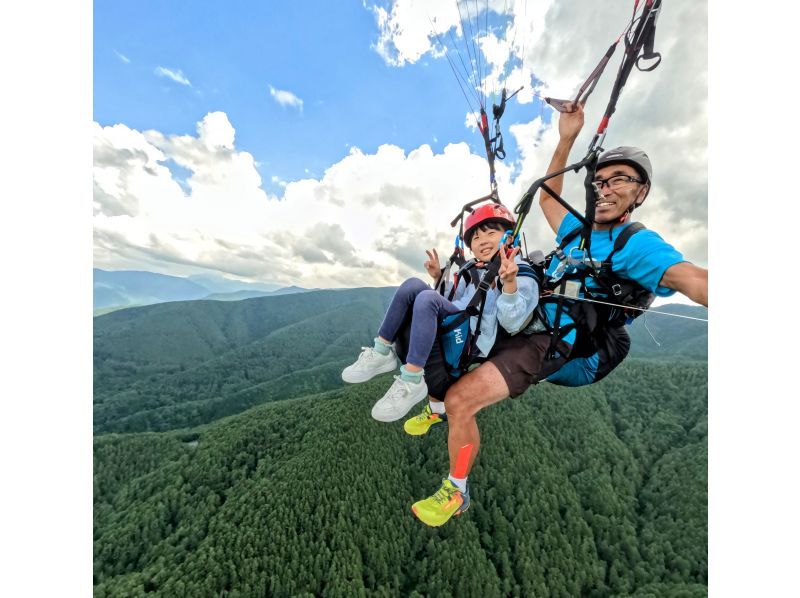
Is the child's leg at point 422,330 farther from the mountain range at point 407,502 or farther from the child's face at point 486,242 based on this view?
the mountain range at point 407,502

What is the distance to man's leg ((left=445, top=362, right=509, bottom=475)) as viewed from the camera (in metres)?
2.89

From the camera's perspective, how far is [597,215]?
3080mm

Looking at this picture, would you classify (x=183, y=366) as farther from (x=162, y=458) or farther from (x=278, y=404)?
(x=278, y=404)

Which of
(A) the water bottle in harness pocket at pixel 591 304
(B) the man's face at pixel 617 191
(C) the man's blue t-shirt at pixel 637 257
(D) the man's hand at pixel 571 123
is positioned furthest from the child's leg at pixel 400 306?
(D) the man's hand at pixel 571 123

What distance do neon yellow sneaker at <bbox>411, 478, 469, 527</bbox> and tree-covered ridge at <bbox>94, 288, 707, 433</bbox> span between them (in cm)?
10572

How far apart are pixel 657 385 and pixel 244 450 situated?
273 feet

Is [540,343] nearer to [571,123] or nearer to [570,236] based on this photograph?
[570,236]

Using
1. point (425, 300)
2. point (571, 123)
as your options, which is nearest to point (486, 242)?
point (425, 300)

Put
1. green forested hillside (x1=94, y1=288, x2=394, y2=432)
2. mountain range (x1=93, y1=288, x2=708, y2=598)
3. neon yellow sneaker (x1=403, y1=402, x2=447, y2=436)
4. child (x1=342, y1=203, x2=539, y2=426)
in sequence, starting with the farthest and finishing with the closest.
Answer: green forested hillside (x1=94, y1=288, x2=394, y2=432) < mountain range (x1=93, y1=288, x2=708, y2=598) < neon yellow sneaker (x1=403, y1=402, x2=447, y2=436) < child (x1=342, y1=203, x2=539, y2=426)

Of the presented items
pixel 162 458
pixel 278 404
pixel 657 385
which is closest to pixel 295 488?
pixel 278 404

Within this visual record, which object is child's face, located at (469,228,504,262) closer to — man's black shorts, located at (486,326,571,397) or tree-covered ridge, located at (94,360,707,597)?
man's black shorts, located at (486,326,571,397)

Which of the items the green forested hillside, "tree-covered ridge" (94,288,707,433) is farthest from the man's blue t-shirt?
"tree-covered ridge" (94,288,707,433)

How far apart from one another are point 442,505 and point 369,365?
1.36 meters

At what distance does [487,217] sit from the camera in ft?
10.7
